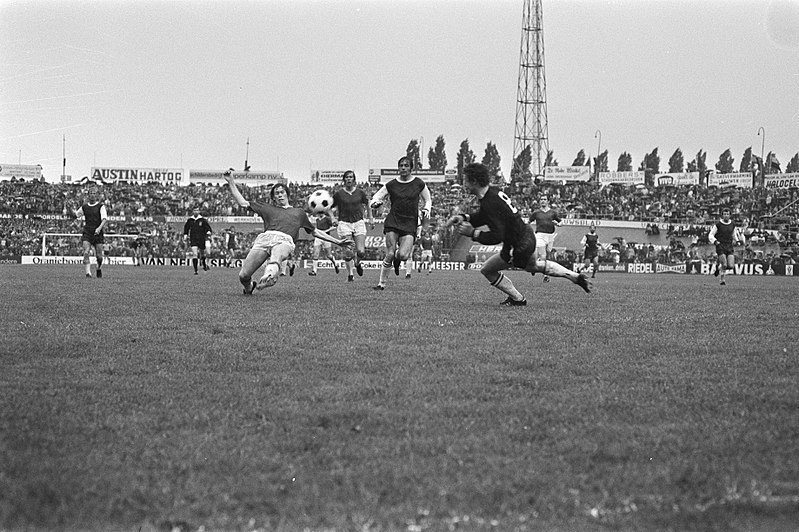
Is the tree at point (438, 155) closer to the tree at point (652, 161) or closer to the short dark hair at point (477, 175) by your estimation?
the tree at point (652, 161)

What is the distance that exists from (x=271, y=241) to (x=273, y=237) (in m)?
0.09

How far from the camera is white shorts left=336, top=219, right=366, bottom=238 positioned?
19.6 metres

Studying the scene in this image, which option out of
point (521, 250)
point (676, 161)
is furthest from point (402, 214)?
point (676, 161)

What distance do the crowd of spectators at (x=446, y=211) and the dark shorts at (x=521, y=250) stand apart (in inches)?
1303

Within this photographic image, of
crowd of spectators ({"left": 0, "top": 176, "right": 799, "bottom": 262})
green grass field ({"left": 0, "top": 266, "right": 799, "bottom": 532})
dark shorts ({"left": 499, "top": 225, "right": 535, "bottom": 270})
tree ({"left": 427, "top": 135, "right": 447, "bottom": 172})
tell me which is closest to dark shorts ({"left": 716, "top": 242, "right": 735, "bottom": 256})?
dark shorts ({"left": 499, "top": 225, "right": 535, "bottom": 270})

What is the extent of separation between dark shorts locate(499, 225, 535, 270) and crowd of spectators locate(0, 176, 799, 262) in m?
33.1

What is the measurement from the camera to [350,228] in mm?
19688

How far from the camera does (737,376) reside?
5805 mm

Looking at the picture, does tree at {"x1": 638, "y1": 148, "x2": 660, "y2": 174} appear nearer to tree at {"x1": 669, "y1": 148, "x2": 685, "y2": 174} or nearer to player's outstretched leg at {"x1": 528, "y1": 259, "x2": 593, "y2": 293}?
tree at {"x1": 669, "y1": 148, "x2": 685, "y2": 174}

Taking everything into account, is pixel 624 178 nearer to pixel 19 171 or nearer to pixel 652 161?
pixel 652 161

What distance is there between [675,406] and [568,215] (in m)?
48.3

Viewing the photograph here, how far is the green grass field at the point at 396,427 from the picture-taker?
318 cm

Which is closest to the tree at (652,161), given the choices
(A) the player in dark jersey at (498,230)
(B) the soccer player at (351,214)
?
(B) the soccer player at (351,214)

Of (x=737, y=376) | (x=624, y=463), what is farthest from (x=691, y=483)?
(x=737, y=376)
